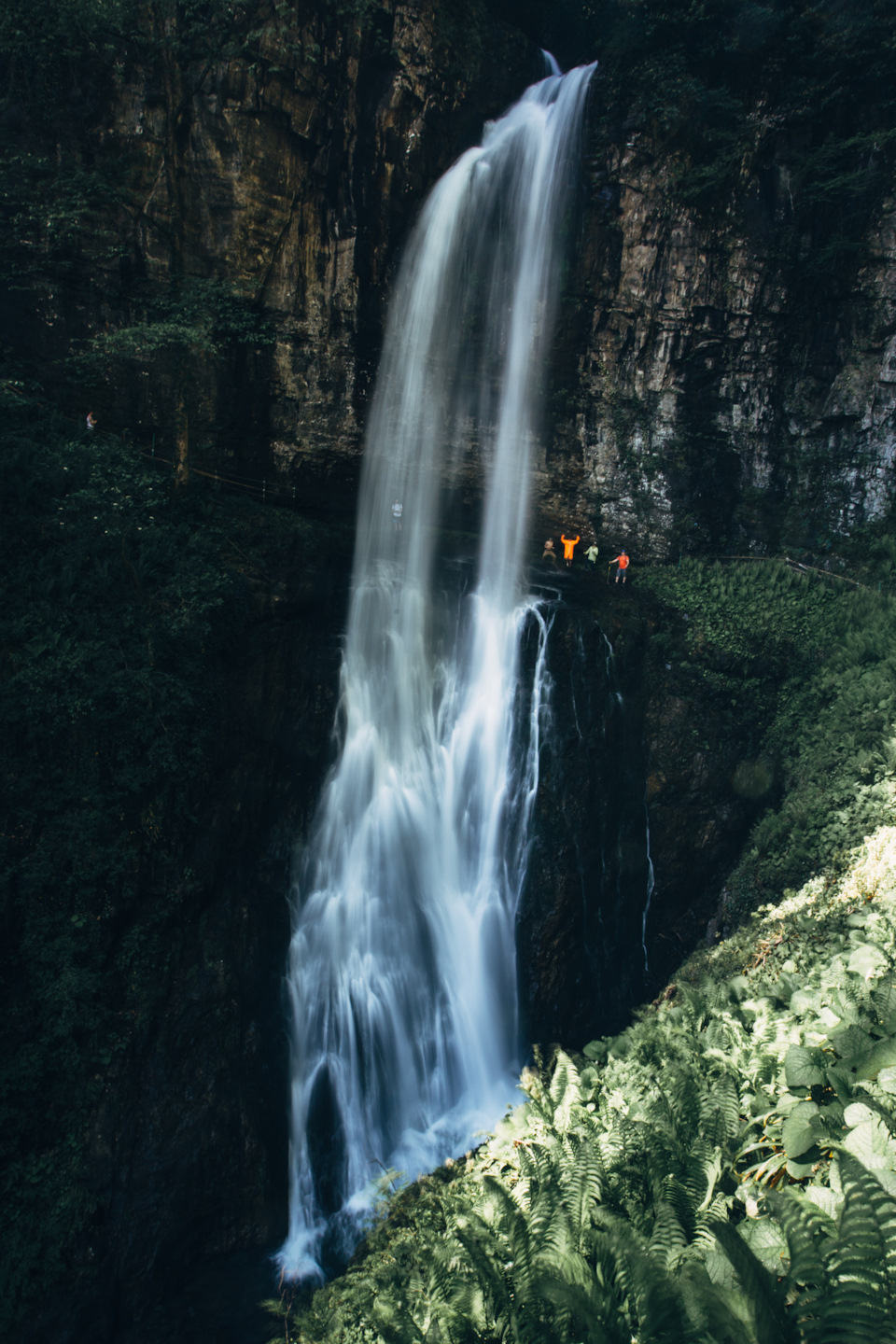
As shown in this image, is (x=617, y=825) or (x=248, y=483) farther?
(x=248, y=483)

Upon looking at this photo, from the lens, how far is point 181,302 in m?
12.1

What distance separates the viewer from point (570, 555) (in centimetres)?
1541

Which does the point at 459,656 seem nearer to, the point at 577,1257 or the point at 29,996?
the point at 29,996

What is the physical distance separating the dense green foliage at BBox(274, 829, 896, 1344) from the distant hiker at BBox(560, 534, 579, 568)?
1008cm

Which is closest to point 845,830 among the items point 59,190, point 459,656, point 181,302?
point 459,656

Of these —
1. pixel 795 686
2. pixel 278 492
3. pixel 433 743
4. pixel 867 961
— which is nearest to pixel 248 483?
pixel 278 492

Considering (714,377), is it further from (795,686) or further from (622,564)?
(795,686)

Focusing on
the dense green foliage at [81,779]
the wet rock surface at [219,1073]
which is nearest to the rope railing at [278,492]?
the dense green foliage at [81,779]

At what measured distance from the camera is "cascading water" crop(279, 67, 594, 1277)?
9.82m

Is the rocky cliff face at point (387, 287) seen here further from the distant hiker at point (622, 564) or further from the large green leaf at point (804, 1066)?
the large green leaf at point (804, 1066)

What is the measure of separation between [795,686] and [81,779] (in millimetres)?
12115

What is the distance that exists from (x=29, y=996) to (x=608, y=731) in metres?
9.20

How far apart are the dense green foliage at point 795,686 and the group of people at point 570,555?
29.7 inches

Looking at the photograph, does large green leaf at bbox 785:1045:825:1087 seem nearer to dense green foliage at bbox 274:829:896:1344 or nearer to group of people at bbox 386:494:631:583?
dense green foliage at bbox 274:829:896:1344
